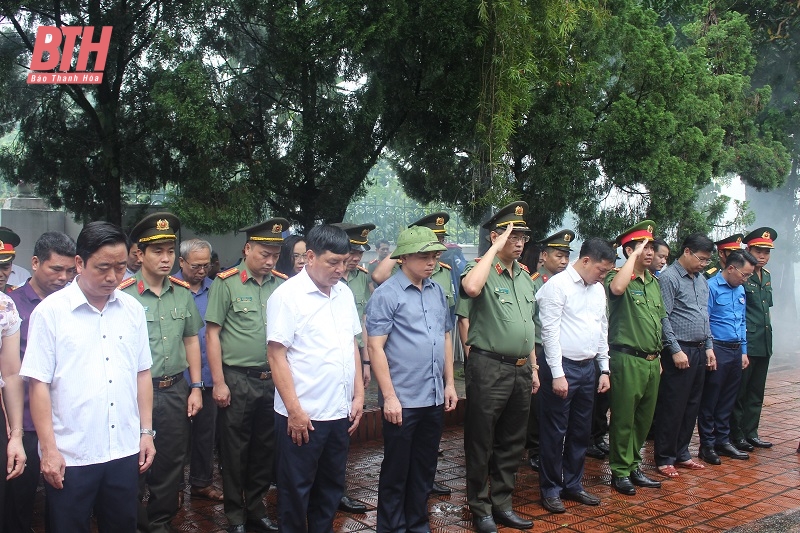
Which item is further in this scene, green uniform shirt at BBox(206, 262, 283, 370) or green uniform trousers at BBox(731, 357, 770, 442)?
green uniform trousers at BBox(731, 357, 770, 442)

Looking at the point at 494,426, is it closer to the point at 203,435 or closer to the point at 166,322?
the point at 203,435

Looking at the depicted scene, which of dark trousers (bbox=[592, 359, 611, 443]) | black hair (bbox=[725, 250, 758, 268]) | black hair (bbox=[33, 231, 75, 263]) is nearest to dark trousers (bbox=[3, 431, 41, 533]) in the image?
black hair (bbox=[33, 231, 75, 263])

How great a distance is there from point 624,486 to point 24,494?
13.0 feet

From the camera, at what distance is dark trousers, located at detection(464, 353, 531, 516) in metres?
4.93

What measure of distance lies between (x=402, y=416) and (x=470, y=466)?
2.70 ft

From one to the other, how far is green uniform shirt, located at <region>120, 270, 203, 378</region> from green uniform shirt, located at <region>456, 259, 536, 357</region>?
5.59ft

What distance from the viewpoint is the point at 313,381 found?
396cm

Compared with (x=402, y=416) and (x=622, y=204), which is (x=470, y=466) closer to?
(x=402, y=416)

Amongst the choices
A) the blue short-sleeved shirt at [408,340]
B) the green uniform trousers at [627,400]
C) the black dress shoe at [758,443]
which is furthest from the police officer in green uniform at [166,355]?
the black dress shoe at [758,443]

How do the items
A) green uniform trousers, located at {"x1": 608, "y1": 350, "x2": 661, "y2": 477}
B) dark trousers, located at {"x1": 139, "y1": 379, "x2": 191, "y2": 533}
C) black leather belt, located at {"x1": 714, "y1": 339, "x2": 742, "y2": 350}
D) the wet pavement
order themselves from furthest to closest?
black leather belt, located at {"x1": 714, "y1": 339, "x2": 742, "y2": 350}
green uniform trousers, located at {"x1": 608, "y1": 350, "x2": 661, "y2": 477}
the wet pavement
dark trousers, located at {"x1": 139, "y1": 379, "x2": 191, "y2": 533}

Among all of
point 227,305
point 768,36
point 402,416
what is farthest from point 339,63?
point 768,36

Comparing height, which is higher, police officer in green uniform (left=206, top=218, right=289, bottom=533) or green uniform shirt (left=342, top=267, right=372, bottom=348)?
green uniform shirt (left=342, top=267, right=372, bottom=348)

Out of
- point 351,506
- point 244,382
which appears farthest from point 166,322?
point 351,506

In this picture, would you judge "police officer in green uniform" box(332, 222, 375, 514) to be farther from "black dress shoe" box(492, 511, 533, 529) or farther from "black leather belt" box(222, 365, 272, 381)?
"black dress shoe" box(492, 511, 533, 529)
